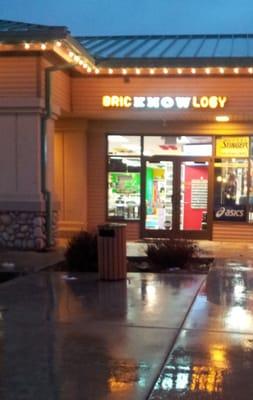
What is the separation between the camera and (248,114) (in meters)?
16.9

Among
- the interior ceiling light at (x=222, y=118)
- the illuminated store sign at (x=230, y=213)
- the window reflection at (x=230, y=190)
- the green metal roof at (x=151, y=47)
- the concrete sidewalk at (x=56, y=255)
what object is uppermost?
the green metal roof at (x=151, y=47)

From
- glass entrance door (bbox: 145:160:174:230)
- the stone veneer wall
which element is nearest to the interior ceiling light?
glass entrance door (bbox: 145:160:174:230)

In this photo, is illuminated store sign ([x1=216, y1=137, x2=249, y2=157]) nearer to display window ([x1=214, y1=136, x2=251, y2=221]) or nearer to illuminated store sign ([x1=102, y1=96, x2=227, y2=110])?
display window ([x1=214, y1=136, x2=251, y2=221])

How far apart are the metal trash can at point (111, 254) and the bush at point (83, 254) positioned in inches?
50.3

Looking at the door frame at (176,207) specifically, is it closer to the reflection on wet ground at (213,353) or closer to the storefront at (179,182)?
the storefront at (179,182)

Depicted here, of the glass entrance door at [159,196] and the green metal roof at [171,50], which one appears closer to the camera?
the green metal roof at [171,50]

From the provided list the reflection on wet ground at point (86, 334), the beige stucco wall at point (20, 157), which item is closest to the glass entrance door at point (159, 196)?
the beige stucco wall at point (20, 157)

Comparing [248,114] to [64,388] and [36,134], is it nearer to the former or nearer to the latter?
[36,134]

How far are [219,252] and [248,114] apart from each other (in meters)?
4.04

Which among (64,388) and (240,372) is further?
(240,372)

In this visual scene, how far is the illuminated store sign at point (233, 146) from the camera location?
1792cm

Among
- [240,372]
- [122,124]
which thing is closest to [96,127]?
[122,124]

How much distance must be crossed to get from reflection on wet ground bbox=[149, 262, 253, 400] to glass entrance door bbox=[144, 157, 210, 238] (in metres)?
8.60

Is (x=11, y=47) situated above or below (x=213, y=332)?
above
